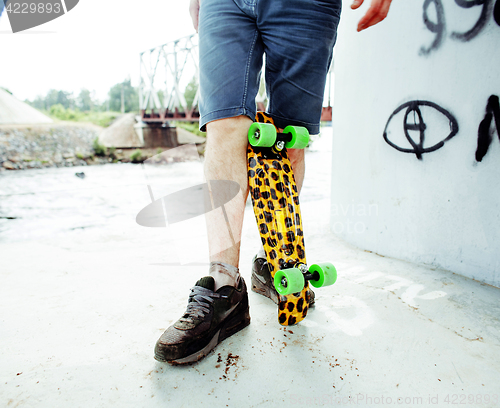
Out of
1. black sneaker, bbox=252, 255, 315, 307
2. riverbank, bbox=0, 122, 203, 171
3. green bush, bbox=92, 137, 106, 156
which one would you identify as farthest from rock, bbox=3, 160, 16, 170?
black sneaker, bbox=252, 255, 315, 307

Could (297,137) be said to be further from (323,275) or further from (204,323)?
(204,323)

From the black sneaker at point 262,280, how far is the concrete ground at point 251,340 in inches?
1.3

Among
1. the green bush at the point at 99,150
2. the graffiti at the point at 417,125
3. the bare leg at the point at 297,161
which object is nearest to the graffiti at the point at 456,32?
the graffiti at the point at 417,125

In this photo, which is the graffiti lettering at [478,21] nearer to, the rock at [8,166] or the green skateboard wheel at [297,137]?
the green skateboard wheel at [297,137]

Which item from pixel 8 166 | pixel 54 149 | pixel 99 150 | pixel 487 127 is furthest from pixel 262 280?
pixel 54 149

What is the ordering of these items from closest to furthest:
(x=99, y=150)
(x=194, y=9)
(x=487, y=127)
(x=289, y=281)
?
1. (x=289, y=281)
2. (x=194, y=9)
3. (x=487, y=127)
4. (x=99, y=150)

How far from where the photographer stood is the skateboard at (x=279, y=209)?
875mm

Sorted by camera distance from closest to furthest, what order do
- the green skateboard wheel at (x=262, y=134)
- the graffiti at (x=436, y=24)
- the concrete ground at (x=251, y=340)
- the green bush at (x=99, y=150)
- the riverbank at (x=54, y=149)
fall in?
the concrete ground at (x=251, y=340), the green skateboard wheel at (x=262, y=134), the graffiti at (x=436, y=24), the riverbank at (x=54, y=149), the green bush at (x=99, y=150)

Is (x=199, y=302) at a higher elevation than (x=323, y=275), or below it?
below

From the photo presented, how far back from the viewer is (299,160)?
1.21m

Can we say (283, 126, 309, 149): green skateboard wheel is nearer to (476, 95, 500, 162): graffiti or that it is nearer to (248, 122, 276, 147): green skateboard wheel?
(248, 122, 276, 147): green skateboard wheel

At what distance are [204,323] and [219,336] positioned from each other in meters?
0.08

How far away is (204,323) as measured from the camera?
0.89 metres

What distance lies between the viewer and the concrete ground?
742mm
